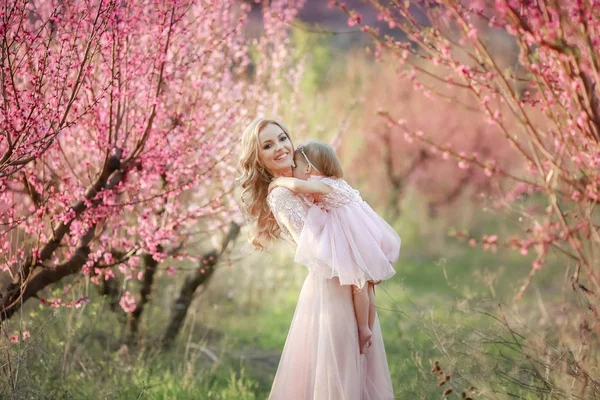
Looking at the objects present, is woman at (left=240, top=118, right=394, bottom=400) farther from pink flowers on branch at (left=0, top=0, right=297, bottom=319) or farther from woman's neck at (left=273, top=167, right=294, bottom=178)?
pink flowers on branch at (left=0, top=0, right=297, bottom=319)

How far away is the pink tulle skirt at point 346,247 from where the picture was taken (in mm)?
3053

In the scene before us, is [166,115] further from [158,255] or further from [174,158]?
[158,255]

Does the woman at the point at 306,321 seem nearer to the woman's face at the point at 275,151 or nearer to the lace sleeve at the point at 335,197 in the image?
the woman's face at the point at 275,151

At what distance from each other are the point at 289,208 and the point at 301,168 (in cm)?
35

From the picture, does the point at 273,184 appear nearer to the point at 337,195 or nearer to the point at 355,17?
the point at 337,195

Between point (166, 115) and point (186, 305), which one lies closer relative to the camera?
point (166, 115)

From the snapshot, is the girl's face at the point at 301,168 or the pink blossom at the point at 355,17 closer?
the pink blossom at the point at 355,17

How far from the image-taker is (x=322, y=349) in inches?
123

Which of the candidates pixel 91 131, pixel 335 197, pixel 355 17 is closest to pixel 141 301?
pixel 91 131

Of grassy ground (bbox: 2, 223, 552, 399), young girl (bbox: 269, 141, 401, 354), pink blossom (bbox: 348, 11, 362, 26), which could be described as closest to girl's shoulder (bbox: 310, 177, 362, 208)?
young girl (bbox: 269, 141, 401, 354)

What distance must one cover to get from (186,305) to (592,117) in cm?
420

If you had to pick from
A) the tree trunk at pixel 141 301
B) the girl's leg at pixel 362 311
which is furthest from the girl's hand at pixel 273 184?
the tree trunk at pixel 141 301

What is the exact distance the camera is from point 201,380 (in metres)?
4.93

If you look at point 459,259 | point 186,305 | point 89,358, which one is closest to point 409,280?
point 459,259
